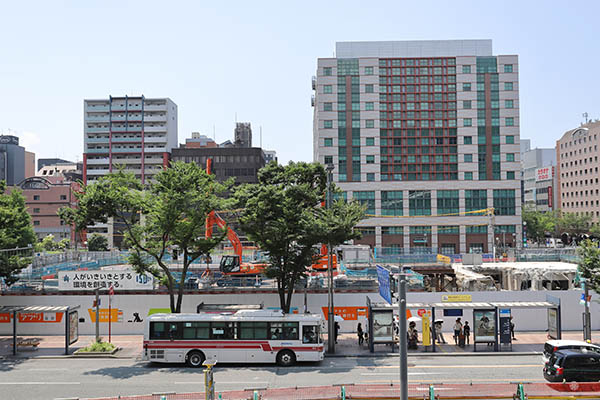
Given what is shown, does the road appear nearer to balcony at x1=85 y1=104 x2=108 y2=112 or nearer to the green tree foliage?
the green tree foliage

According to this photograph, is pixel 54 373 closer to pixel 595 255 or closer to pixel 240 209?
pixel 240 209

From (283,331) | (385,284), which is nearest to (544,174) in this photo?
(385,284)

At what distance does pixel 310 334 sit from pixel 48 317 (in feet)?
66.4

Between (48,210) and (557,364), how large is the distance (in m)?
121

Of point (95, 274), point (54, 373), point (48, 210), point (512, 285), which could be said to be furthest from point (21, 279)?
point (48, 210)

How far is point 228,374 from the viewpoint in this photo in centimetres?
2544

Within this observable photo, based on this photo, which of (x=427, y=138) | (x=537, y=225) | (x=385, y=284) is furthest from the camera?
(x=537, y=225)

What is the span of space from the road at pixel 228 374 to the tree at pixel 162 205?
250 inches

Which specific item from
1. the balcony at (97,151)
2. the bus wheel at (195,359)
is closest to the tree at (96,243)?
the balcony at (97,151)

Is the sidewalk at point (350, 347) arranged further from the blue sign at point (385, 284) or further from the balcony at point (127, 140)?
the balcony at point (127, 140)

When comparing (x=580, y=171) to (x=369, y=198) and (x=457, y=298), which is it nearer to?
(x=369, y=198)

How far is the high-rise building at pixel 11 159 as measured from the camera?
524ft

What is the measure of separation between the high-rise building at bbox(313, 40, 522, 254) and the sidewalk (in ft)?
181

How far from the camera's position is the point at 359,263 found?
174 feet
